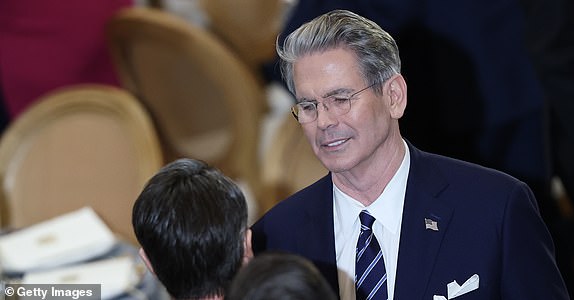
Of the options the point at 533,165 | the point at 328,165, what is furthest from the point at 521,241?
the point at 533,165

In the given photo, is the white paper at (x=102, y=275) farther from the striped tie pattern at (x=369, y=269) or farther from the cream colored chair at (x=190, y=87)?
the cream colored chair at (x=190, y=87)

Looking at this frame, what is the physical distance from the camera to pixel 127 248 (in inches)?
102

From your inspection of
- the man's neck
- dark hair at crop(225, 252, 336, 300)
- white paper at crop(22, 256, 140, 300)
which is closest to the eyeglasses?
the man's neck

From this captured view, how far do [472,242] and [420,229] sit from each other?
84 millimetres

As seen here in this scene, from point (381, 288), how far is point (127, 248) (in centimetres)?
100

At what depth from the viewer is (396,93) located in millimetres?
1743

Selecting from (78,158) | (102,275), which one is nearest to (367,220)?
(102,275)

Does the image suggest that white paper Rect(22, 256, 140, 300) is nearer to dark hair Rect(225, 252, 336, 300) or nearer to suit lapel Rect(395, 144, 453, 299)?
suit lapel Rect(395, 144, 453, 299)

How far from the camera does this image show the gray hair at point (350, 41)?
5.47 feet

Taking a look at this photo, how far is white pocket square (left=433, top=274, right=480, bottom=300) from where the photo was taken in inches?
68.2

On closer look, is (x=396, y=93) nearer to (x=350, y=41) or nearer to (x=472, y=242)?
(x=350, y=41)

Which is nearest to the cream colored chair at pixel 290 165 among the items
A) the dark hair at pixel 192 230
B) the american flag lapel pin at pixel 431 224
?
the american flag lapel pin at pixel 431 224

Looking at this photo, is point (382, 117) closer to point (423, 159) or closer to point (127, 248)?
point (423, 159)
